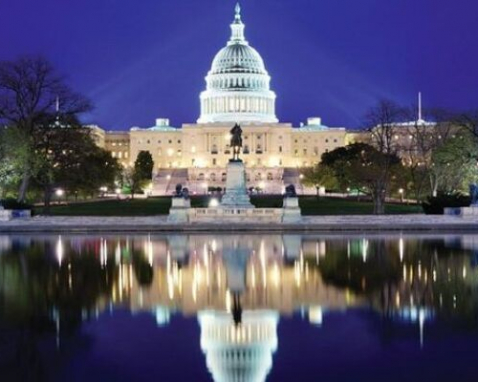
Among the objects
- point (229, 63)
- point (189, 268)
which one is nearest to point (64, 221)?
point (189, 268)

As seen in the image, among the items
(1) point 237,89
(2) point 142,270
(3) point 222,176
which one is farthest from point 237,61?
(2) point 142,270

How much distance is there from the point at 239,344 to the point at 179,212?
2871 centimetres

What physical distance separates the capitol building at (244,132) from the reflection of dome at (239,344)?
126272 mm

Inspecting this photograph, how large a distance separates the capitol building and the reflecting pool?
119 meters

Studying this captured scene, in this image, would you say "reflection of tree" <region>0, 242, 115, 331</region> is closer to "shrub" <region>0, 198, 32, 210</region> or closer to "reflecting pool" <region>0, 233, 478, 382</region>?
"reflecting pool" <region>0, 233, 478, 382</region>

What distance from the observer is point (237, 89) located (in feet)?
493

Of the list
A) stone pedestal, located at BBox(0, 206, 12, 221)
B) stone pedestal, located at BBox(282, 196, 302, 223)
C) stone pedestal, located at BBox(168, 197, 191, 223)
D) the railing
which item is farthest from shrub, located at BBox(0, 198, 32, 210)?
stone pedestal, located at BBox(282, 196, 302, 223)

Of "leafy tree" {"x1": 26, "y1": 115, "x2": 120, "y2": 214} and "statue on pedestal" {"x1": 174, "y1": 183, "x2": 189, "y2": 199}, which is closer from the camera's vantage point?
"statue on pedestal" {"x1": 174, "y1": 183, "x2": 189, "y2": 199}

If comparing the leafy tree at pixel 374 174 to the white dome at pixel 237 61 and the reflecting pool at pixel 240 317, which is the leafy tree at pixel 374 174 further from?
the white dome at pixel 237 61

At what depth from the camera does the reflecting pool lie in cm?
1089

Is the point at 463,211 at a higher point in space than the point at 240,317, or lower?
higher

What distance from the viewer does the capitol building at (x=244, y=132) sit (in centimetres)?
14725

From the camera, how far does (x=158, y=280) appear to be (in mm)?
18797

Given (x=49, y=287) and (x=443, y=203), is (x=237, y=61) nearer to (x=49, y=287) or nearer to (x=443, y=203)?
(x=443, y=203)
